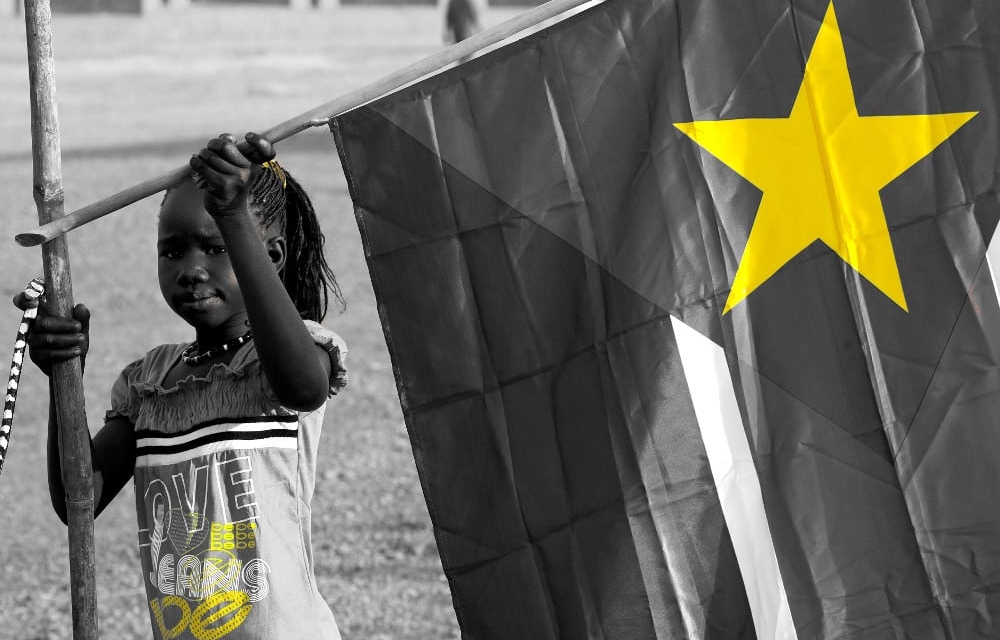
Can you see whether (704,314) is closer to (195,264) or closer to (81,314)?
(195,264)

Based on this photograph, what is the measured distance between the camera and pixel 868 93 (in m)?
2.59

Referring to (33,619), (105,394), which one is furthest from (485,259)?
(105,394)

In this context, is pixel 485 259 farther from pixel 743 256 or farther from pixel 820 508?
pixel 820 508

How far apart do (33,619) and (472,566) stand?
9.86 feet

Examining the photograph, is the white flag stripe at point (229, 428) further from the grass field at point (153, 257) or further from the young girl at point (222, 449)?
the grass field at point (153, 257)

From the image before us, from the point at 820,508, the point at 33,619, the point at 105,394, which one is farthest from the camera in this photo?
the point at 105,394

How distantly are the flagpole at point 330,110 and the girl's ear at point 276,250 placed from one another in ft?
0.60

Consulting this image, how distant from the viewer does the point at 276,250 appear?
251 cm

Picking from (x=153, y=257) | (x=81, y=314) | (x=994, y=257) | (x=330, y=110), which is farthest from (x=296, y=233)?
(x=153, y=257)

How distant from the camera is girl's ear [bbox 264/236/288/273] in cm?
251

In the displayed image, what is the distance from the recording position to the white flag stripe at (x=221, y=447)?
236cm

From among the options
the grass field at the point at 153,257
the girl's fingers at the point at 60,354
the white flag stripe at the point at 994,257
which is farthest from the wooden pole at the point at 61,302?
the grass field at the point at 153,257

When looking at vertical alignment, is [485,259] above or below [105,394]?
below

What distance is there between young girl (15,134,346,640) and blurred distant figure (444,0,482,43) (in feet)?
33.3
